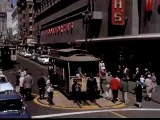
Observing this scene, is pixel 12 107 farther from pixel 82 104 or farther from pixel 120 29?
pixel 120 29

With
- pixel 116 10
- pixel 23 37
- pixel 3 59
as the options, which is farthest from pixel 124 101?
pixel 23 37

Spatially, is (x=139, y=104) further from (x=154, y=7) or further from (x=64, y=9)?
(x=64, y=9)

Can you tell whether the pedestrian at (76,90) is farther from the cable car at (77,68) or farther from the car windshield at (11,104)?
the car windshield at (11,104)

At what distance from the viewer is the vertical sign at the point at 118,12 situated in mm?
42469

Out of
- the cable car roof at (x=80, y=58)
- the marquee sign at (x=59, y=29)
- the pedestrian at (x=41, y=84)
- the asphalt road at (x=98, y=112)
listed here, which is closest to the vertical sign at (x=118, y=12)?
the cable car roof at (x=80, y=58)

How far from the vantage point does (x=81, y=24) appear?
197 ft

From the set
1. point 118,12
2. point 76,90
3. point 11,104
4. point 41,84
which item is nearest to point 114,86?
point 76,90

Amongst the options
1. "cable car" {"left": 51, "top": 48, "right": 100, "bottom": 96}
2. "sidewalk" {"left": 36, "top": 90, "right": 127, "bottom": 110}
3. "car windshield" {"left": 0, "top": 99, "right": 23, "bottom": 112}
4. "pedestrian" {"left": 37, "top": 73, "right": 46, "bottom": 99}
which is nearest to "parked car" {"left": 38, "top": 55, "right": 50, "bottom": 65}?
"cable car" {"left": 51, "top": 48, "right": 100, "bottom": 96}

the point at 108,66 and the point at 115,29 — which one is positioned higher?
the point at 115,29

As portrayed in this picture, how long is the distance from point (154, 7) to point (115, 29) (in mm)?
8563

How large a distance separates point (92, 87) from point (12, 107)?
9.17m

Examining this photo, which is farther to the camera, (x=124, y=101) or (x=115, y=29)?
(x=115, y=29)

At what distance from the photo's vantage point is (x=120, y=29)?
146ft

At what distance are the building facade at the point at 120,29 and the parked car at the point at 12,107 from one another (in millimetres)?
21389
